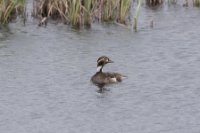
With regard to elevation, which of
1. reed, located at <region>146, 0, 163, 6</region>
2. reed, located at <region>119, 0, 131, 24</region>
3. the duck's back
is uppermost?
reed, located at <region>119, 0, 131, 24</region>

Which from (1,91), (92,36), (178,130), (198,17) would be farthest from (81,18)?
(178,130)

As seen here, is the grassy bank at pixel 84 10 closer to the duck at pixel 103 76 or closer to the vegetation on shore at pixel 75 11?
the vegetation on shore at pixel 75 11

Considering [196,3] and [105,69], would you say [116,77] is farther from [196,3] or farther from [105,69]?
[196,3]

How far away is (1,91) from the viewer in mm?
16859

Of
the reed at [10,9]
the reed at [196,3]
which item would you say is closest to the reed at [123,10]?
the reed at [10,9]

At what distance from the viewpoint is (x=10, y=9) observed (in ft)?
69.4

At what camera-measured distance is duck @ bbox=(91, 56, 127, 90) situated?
17750 millimetres

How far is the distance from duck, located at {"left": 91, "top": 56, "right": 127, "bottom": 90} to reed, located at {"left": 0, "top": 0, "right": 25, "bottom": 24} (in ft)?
10.8

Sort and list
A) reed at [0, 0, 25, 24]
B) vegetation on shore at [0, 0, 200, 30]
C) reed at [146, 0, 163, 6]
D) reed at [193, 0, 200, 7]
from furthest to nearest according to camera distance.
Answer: reed at [146, 0, 163, 6] < reed at [193, 0, 200, 7] < vegetation on shore at [0, 0, 200, 30] < reed at [0, 0, 25, 24]

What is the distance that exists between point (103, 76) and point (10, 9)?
3811 millimetres

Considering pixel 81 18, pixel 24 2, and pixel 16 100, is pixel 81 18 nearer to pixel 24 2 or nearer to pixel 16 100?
pixel 24 2

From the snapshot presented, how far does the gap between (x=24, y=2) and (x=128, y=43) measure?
2.70 m

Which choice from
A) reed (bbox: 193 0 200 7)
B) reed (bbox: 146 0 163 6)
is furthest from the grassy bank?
reed (bbox: 193 0 200 7)

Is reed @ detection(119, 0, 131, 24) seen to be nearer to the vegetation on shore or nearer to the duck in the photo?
the vegetation on shore
